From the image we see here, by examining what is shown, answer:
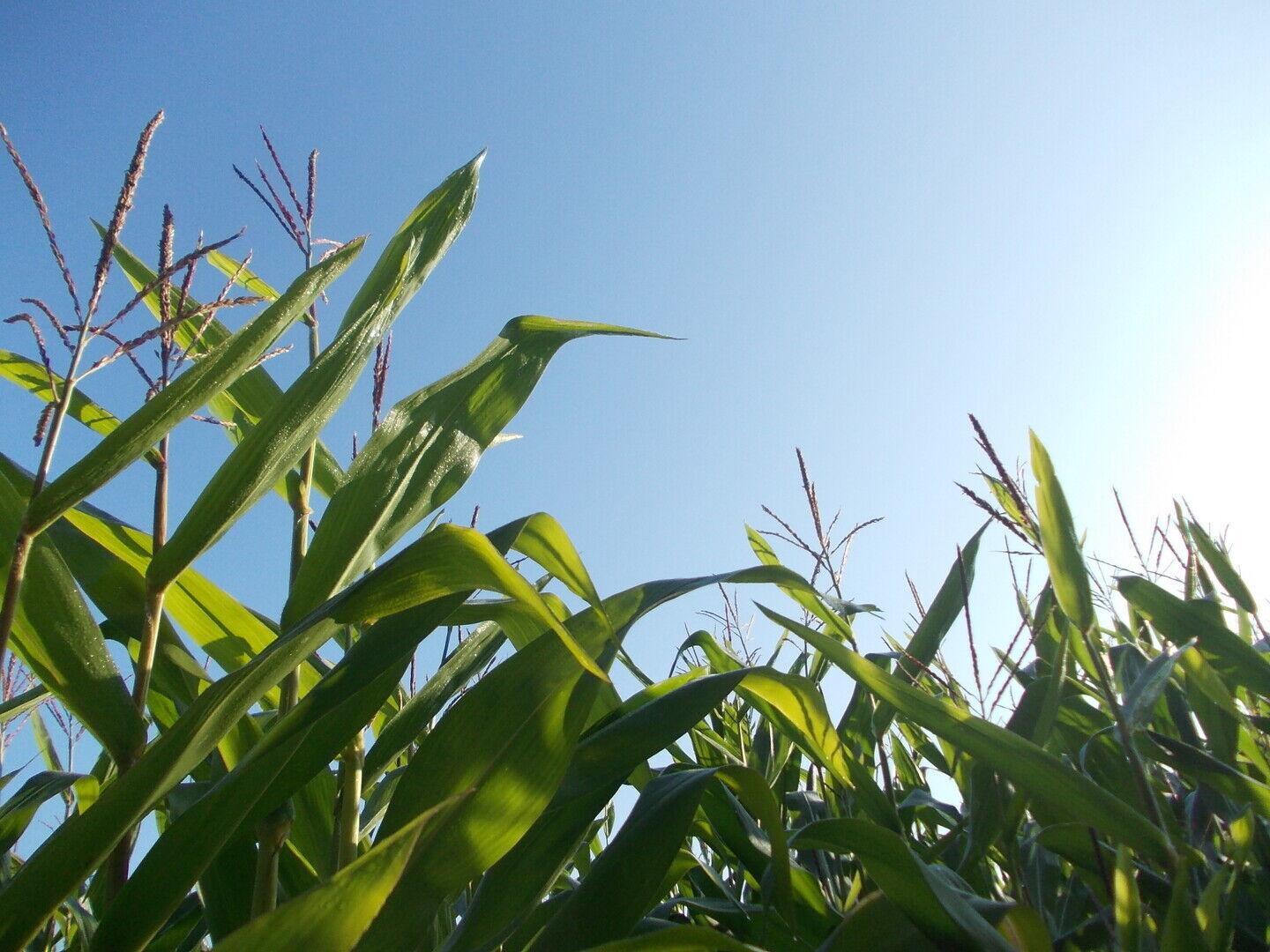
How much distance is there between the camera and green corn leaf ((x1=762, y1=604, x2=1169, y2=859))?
0.64m

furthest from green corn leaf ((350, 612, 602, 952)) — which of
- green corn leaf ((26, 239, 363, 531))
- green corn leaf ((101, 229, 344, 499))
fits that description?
green corn leaf ((101, 229, 344, 499))

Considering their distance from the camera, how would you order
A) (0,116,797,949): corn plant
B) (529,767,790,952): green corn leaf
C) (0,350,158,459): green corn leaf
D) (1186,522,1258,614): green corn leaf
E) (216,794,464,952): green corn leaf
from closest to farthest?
(216,794,464,952): green corn leaf
(0,116,797,949): corn plant
(529,767,790,952): green corn leaf
(0,350,158,459): green corn leaf
(1186,522,1258,614): green corn leaf

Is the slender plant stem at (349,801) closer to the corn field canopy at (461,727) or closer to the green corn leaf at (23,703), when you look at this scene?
the corn field canopy at (461,727)

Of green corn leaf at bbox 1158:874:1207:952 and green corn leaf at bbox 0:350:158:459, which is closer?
green corn leaf at bbox 1158:874:1207:952

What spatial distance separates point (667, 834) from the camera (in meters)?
0.69

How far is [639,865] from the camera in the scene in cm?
68

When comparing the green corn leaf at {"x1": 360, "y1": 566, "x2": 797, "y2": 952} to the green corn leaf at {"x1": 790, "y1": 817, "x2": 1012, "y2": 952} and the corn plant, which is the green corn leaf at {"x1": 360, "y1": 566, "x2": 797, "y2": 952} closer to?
the corn plant

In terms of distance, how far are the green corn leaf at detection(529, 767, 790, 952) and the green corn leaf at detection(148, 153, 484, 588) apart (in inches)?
17.7

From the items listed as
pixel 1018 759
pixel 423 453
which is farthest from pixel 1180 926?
pixel 423 453

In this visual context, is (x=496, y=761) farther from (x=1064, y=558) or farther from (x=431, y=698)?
(x=1064, y=558)

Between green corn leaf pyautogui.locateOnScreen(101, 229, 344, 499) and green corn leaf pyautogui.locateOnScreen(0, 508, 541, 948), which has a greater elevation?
green corn leaf pyautogui.locateOnScreen(101, 229, 344, 499)

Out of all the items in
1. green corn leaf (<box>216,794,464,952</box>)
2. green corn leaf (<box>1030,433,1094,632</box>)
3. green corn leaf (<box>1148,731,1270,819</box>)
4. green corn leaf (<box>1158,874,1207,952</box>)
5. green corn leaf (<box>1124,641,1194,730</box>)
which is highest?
green corn leaf (<box>1030,433,1094,632</box>)

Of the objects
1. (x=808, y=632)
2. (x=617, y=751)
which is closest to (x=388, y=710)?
(x=617, y=751)

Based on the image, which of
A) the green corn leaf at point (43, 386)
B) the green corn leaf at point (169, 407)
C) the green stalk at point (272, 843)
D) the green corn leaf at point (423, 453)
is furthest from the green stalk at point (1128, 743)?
the green corn leaf at point (43, 386)
